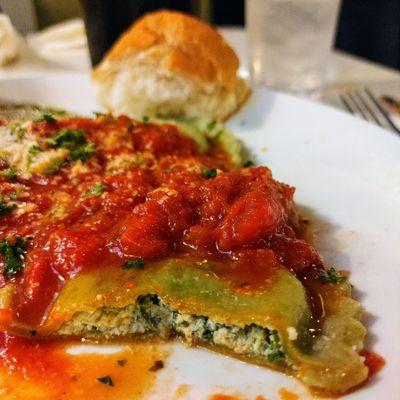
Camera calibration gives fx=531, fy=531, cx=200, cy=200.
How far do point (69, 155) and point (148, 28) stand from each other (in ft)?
3.61

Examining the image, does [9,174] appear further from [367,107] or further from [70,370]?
[367,107]

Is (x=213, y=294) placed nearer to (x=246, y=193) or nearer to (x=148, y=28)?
(x=246, y=193)

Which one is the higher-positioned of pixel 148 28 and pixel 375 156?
pixel 148 28

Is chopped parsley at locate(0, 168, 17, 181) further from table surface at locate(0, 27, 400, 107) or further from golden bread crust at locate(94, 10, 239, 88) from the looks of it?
table surface at locate(0, 27, 400, 107)

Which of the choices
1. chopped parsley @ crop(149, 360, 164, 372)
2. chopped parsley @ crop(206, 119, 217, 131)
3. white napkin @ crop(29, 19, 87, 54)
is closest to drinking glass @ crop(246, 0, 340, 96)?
chopped parsley @ crop(206, 119, 217, 131)

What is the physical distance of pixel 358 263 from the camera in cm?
220

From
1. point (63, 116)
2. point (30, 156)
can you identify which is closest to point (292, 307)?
point (30, 156)

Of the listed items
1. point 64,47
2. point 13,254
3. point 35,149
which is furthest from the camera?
point 64,47

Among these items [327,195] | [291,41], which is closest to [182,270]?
[327,195]

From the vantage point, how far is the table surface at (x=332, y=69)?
13.1 feet

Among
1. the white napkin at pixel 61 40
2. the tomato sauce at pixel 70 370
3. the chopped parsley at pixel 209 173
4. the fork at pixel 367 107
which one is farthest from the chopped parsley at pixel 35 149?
the white napkin at pixel 61 40

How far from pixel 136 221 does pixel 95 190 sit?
0.35 meters

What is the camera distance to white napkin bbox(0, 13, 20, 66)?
165 inches

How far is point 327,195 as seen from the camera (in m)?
2.62
